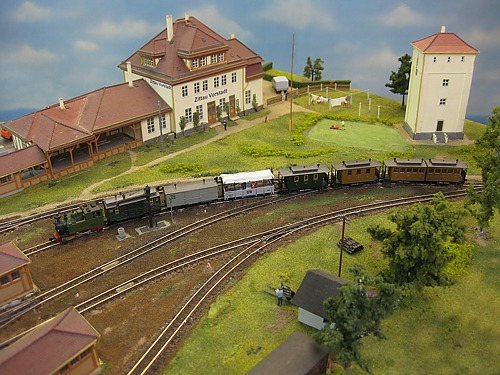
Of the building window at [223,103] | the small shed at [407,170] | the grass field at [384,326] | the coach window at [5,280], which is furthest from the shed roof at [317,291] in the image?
the building window at [223,103]

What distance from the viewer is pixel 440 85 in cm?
5453

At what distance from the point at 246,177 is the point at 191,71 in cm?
1857

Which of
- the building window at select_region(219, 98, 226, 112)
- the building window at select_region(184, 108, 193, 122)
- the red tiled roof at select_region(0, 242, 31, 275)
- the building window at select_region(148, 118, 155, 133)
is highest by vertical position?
the building window at select_region(219, 98, 226, 112)

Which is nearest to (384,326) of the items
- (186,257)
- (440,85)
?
(186,257)

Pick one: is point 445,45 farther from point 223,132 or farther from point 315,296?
point 315,296

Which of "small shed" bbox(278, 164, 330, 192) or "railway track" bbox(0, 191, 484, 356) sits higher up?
"small shed" bbox(278, 164, 330, 192)

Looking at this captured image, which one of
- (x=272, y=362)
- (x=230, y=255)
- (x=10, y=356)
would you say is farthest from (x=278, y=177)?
(x=10, y=356)

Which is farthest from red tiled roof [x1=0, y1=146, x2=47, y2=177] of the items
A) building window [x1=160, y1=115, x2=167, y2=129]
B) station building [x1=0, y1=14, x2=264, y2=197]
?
building window [x1=160, y1=115, x2=167, y2=129]

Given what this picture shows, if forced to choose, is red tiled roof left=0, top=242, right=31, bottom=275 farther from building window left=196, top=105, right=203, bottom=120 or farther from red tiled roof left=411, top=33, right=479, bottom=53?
red tiled roof left=411, top=33, right=479, bottom=53

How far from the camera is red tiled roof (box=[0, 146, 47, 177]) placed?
46.6m

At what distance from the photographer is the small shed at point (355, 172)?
46.8 metres

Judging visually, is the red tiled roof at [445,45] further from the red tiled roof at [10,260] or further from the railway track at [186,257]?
the red tiled roof at [10,260]

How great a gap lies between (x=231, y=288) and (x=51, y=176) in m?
25.1

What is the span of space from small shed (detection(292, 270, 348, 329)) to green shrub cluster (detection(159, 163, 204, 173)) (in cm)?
2330
